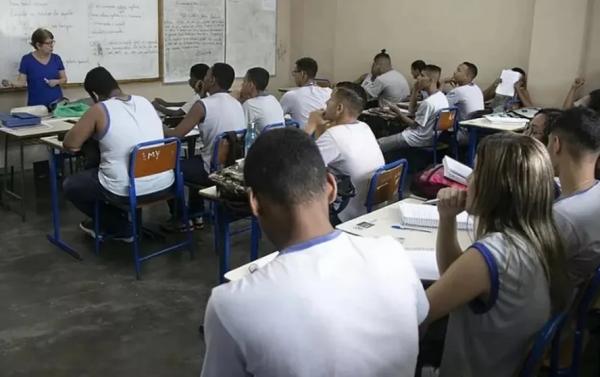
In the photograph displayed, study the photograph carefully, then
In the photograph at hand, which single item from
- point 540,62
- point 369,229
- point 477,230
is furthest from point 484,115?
point 477,230

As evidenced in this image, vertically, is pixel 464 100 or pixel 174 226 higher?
pixel 464 100

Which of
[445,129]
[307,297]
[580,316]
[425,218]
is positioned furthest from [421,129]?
[307,297]

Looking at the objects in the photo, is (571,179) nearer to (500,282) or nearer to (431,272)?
(431,272)

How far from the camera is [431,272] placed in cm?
220

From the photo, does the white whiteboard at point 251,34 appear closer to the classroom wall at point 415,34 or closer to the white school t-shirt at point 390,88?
the classroom wall at point 415,34

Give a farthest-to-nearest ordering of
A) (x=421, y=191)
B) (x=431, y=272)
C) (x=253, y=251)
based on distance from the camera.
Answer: (x=253, y=251) < (x=421, y=191) < (x=431, y=272)

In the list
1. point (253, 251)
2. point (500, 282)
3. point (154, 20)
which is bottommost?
point (253, 251)

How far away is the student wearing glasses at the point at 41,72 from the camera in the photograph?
5.89 metres

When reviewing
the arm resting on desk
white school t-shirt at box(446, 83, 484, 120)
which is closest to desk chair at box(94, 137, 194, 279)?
the arm resting on desk

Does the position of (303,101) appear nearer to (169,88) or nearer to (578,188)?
(169,88)

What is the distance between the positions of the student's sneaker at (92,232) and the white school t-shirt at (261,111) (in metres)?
1.25

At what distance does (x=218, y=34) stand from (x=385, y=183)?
5.38 metres

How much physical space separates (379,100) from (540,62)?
184 centimetres

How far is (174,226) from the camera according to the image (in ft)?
15.4
